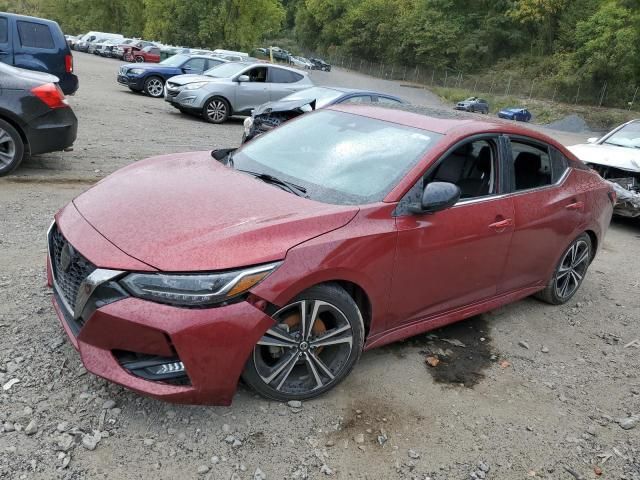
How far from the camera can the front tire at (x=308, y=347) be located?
2.97 meters

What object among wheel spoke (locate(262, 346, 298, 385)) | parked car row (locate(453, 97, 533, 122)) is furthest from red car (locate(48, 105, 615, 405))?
parked car row (locate(453, 97, 533, 122))

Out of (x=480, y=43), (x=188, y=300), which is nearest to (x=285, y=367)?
(x=188, y=300)

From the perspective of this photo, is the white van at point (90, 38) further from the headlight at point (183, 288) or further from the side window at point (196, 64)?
the headlight at point (183, 288)

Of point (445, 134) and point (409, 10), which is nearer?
point (445, 134)

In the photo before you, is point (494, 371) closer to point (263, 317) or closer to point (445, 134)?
point (445, 134)

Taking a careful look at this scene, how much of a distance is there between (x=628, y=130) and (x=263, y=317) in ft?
29.0

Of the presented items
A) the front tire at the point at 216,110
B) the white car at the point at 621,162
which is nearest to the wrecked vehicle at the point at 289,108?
the white car at the point at 621,162

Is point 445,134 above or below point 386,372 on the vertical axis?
above

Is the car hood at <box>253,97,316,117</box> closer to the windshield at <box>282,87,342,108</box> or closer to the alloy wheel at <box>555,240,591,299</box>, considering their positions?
the windshield at <box>282,87,342,108</box>

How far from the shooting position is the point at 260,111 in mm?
10297

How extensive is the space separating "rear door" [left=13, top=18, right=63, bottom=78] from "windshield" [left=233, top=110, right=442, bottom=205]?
8914mm

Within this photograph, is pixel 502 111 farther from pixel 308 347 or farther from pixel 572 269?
pixel 308 347

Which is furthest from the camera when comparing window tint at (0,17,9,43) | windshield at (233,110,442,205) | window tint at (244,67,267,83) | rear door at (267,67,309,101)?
rear door at (267,67,309,101)

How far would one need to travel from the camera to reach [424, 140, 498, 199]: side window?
3824mm
